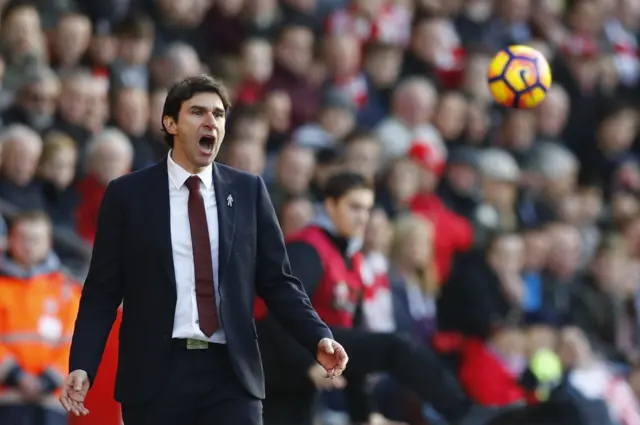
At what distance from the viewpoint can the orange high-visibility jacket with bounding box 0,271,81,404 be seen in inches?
326

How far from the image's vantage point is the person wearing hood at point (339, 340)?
7465 millimetres

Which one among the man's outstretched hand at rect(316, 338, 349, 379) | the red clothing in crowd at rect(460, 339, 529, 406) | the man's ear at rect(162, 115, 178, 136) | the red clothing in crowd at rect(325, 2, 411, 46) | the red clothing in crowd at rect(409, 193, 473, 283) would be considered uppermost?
the red clothing in crowd at rect(325, 2, 411, 46)

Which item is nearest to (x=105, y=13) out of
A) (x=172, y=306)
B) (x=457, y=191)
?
(x=457, y=191)

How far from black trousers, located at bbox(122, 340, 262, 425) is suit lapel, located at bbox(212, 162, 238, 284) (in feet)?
0.99

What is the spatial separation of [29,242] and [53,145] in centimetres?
102

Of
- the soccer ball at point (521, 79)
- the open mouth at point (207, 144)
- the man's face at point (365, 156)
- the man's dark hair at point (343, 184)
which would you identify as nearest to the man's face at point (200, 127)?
the open mouth at point (207, 144)

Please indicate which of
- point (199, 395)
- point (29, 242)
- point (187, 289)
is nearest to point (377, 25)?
point (29, 242)

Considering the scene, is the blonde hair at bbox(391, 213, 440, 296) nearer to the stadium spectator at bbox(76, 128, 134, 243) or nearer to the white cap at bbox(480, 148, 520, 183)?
the white cap at bbox(480, 148, 520, 183)

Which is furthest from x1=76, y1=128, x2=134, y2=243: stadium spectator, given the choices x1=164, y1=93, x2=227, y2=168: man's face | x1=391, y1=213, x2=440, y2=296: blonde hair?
x1=164, y1=93, x2=227, y2=168: man's face

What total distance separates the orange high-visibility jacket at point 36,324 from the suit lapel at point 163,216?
3240 mm

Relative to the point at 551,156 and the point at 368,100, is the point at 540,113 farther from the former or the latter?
the point at 368,100

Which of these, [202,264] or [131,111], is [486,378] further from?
[202,264]

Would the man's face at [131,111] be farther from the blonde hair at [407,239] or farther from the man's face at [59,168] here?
the blonde hair at [407,239]

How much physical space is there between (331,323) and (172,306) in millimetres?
2547
